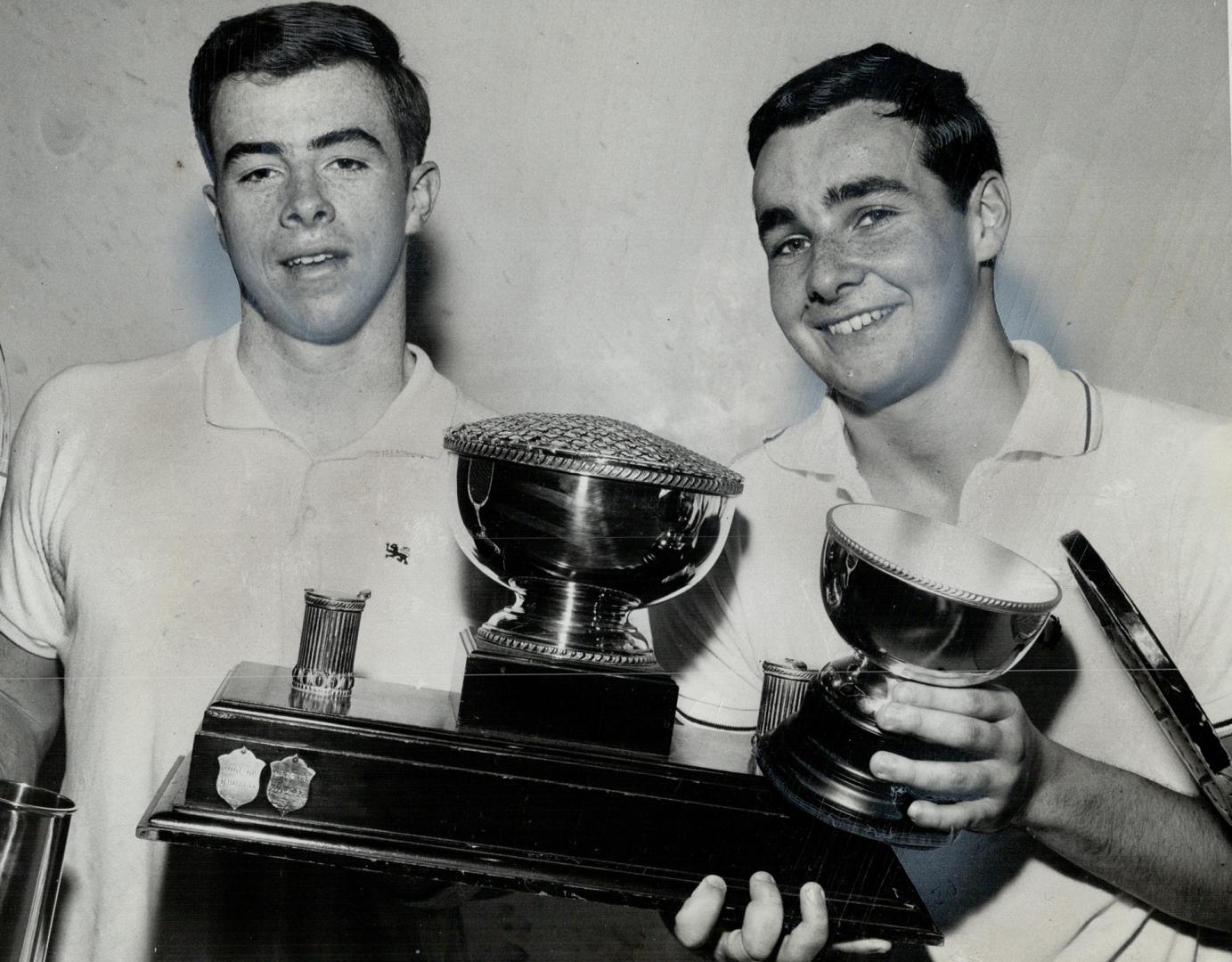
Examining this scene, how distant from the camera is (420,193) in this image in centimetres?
152

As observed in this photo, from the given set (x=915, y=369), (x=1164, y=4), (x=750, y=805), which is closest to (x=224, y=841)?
(x=750, y=805)

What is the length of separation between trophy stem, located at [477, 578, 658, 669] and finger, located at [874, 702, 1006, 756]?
0.92 ft

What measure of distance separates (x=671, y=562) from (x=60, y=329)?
3.09 feet

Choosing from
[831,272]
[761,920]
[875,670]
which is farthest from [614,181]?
[761,920]


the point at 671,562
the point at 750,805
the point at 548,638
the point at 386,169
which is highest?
the point at 386,169

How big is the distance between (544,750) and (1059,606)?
2.62 feet

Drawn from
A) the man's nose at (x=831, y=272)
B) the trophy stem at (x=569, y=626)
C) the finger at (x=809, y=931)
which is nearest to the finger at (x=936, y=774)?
the finger at (x=809, y=931)

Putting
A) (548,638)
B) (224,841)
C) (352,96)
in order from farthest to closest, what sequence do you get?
(352,96)
(548,638)
(224,841)

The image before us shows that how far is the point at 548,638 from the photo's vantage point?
127 centimetres

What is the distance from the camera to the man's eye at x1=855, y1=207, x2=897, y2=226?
1481 mm

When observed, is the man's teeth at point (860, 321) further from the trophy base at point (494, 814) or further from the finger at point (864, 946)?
the finger at point (864, 946)

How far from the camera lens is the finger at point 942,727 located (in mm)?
1201

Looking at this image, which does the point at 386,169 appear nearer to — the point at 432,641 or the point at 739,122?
the point at 739,122

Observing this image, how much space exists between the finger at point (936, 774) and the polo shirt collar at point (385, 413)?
739mm
